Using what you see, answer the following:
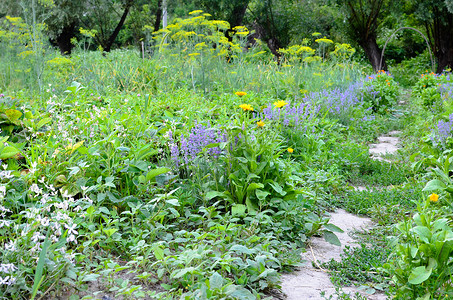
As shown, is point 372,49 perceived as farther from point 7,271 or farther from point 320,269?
point 7,271

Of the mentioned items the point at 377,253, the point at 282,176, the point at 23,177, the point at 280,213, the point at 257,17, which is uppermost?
the point at 257,17

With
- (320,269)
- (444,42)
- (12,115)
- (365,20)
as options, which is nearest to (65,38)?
(365,20)

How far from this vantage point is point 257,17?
16984mm

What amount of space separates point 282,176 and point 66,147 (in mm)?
1516

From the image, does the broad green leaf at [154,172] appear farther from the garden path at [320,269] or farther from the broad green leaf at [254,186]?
the garden path at [320,269]

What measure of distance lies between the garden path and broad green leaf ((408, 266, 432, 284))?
321 millimetres

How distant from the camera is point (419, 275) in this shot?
5.67 ft

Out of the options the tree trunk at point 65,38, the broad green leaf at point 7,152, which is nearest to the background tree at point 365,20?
the tree trunk at point 65,38

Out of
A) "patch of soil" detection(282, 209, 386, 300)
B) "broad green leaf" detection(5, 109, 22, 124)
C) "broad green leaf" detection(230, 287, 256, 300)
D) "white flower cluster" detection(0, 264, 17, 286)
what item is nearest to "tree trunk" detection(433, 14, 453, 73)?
"patch of soil" detection(282, 209, 386, 300)

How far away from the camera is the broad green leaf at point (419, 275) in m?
1.70

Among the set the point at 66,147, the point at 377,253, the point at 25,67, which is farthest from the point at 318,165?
the point at 25,67

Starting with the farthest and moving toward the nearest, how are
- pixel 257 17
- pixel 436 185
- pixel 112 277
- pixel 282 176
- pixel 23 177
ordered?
pixel 257 17, pixel 282 176, pixel 436 185, pixel 23 177, pixel 112 277

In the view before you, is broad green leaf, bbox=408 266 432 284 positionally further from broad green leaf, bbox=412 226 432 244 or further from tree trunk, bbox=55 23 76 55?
tree trunk, bbox=55 23 76 55

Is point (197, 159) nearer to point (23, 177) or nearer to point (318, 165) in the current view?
point (23, 177)
